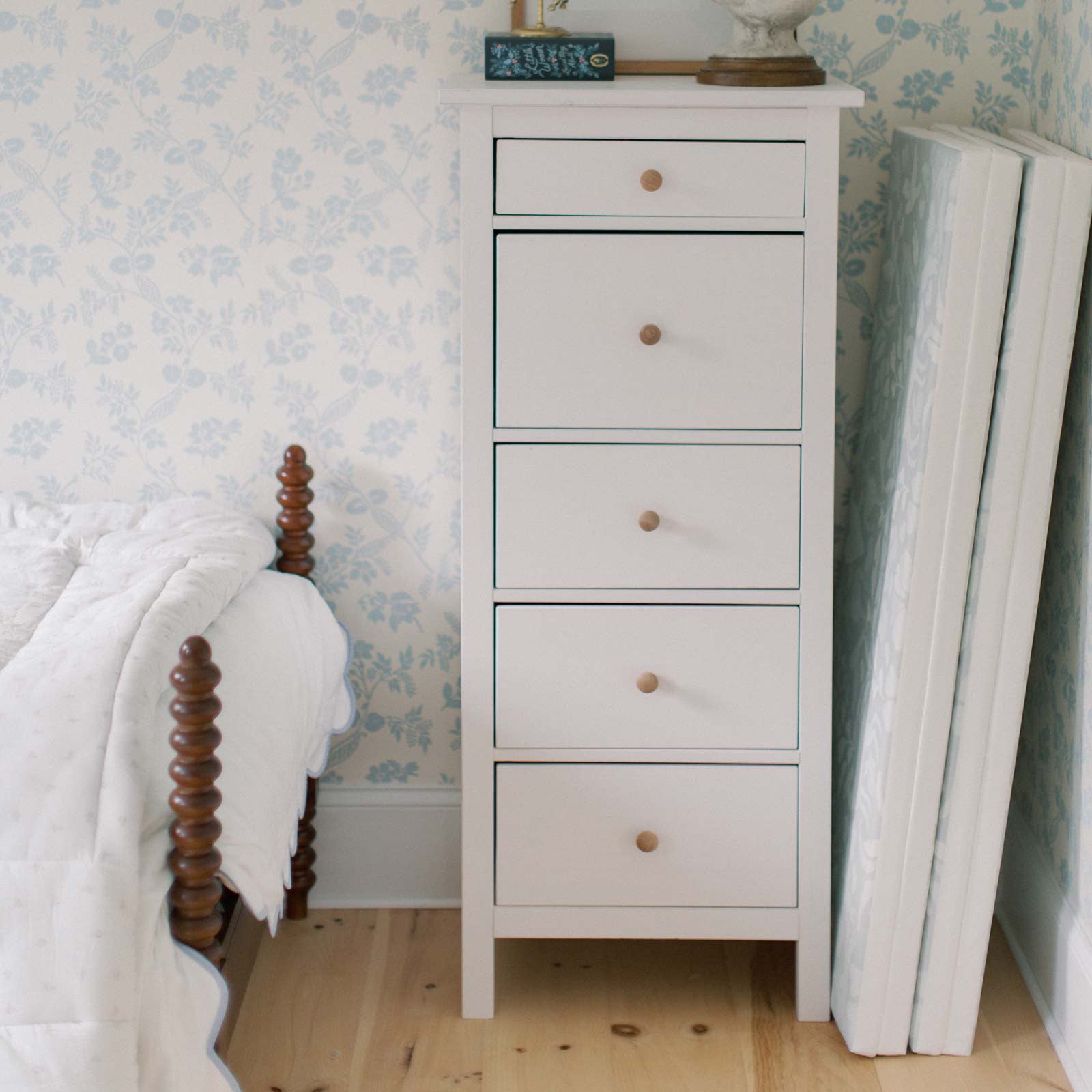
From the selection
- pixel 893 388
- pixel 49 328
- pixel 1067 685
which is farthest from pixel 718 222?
pixel 49 328

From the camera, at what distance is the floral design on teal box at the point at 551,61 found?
5.42 feet

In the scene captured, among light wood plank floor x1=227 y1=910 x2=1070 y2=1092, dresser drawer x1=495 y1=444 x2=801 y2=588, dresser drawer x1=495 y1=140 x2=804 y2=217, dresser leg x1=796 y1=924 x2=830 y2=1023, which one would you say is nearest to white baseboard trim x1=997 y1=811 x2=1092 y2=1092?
light wood plank floor x1=227 y1=910 x2=1070 y2=1092

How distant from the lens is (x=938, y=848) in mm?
1687

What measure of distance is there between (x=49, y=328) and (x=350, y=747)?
2.77 feet

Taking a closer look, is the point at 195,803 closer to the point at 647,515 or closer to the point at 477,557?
the point at 477,557

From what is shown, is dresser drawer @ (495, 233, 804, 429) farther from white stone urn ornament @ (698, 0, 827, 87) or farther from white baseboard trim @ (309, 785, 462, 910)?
white baseboard trim @ (309, 785, 462, 910)

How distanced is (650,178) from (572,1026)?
1.19m

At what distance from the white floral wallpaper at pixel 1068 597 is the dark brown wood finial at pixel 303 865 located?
1148 millimetres

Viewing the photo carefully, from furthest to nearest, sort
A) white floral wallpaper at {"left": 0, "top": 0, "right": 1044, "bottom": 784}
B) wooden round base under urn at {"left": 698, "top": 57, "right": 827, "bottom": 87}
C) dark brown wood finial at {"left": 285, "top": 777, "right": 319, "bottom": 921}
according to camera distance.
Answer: dark brown wood finial at {"left": 285, "top": 777, "right": 319, "bottom": 921} → white floral wallpaper at {"left": 0, "top": 0, "right": 1044, "bottom": 784} → wooden round base under urn at {"left": 698, "top": 57, "right": 827, "bottom": 87}

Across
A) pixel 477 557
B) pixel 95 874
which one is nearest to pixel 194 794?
pixel 95 874

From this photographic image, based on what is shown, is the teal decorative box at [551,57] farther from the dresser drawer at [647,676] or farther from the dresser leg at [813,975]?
the dresser leg at [813,975]

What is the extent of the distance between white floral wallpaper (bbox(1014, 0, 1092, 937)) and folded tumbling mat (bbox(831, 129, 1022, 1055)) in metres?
0.17

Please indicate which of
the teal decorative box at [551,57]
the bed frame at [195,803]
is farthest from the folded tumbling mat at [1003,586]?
the bed frame at [195,803]

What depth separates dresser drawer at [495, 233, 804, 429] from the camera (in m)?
1.63
